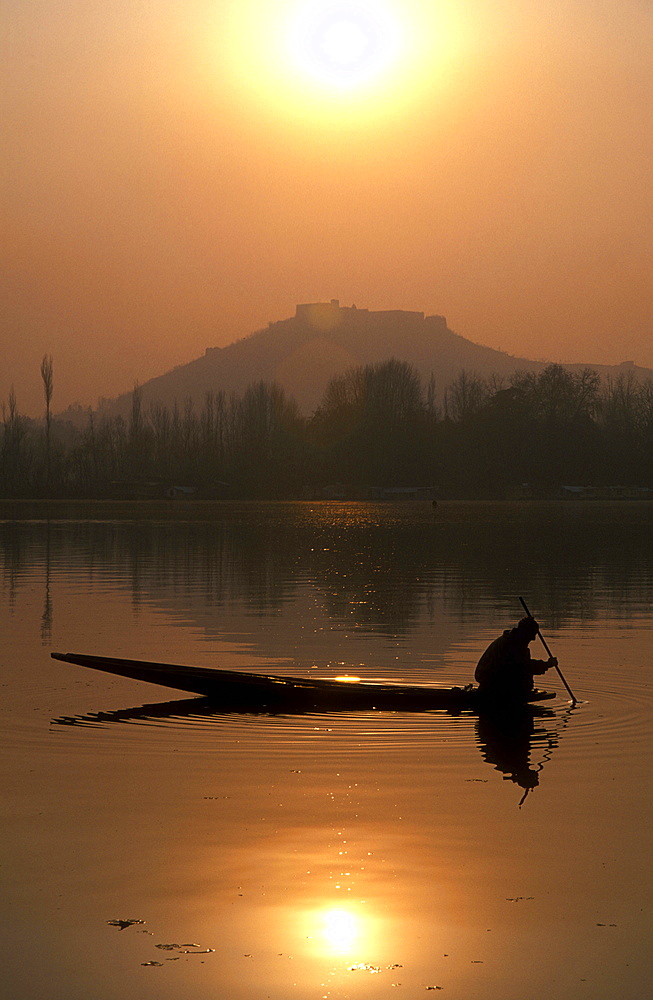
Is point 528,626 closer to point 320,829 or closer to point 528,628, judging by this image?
point 528,628

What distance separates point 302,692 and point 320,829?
7252 millimetres

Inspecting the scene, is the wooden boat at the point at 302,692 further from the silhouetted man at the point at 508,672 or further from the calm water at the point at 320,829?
the calm water at the point at 320,829

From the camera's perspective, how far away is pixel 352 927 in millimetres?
10633

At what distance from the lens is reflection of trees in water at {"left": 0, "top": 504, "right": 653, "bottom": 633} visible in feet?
136

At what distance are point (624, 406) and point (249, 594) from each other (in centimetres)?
16378

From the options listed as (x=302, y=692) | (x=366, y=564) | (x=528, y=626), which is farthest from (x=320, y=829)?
(x=366, y=564)

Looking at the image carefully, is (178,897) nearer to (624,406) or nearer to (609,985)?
(609,985)

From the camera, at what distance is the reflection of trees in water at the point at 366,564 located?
41375 millimetres

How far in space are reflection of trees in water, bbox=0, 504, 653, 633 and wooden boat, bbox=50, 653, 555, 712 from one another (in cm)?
1274

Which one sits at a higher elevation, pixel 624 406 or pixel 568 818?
pixel 624 406

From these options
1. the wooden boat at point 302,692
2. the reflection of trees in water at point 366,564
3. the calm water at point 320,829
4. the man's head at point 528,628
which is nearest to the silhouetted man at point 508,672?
the wooden boat at point 302,692

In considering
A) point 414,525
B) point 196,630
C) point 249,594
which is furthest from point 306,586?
point 414,525

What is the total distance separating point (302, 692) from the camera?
69.5 ft

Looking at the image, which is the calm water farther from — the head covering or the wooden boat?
the head covering
